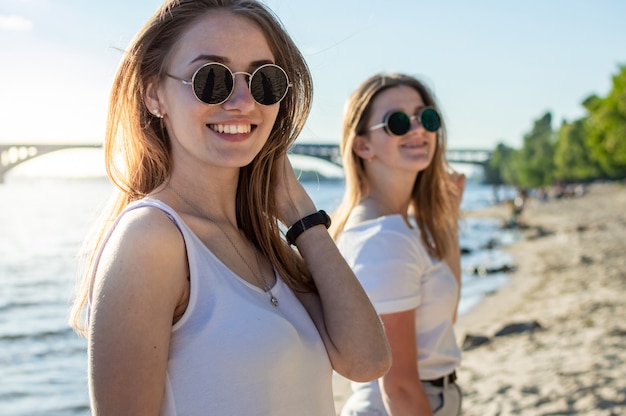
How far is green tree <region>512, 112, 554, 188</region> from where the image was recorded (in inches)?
3332

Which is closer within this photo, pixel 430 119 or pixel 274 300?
pixel 274 300

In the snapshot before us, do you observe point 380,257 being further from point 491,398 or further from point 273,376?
point 491,398

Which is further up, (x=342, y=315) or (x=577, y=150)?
(x=342, y=315)

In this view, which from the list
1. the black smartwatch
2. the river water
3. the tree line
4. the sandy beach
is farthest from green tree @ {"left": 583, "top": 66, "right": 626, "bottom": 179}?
the black smartwatch

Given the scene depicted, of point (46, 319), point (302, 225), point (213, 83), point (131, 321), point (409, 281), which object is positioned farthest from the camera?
point (46, 319)

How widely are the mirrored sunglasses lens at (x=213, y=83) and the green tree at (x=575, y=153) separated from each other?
71659 millimetres

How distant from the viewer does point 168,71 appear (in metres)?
1.62

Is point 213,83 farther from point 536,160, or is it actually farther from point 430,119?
point 536,160

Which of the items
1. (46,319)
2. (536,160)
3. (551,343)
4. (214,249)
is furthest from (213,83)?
(536,160)

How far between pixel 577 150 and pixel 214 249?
73279 mm

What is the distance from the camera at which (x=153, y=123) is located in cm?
172

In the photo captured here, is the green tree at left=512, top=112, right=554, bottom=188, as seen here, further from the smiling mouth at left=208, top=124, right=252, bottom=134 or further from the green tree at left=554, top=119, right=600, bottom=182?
the smiling mouth at left=208, top=124, right=252, bottom=134

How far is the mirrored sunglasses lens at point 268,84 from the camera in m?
1.67

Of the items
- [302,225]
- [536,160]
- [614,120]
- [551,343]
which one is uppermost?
[302,225]
